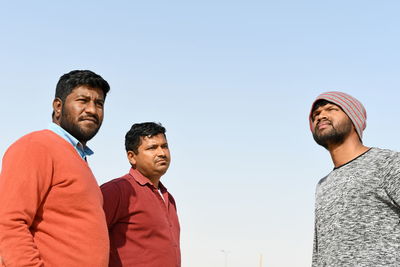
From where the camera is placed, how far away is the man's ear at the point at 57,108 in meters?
3.82

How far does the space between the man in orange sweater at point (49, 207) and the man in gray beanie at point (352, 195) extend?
1634 mm

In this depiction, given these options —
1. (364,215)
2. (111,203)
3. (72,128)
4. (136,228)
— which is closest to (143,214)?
(136,228)

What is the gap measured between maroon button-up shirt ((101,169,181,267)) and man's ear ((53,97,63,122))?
1056 millimetres

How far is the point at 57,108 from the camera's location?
12.6 ft

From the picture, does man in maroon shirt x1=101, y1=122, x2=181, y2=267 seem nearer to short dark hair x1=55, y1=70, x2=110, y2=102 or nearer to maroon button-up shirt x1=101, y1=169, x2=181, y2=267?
maroon button-up shirt x1=101, y1=169, x2=181, y2=267

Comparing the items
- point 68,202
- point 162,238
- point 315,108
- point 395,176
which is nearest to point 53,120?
point 68,202

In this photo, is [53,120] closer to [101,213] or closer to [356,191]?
[101,213]

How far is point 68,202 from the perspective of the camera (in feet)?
11.1

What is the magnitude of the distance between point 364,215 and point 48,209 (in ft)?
7.03

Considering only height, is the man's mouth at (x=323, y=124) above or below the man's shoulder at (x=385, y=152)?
above

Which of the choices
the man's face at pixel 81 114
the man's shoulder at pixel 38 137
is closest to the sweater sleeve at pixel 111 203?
the man's face at pixel 81 114

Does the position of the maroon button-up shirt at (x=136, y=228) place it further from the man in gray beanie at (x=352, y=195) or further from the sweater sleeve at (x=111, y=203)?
the man in gray beanie at (x=352, y=195)

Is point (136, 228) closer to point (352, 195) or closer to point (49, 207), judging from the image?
point (49, 207)

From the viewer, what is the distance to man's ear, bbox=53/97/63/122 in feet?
12.5
